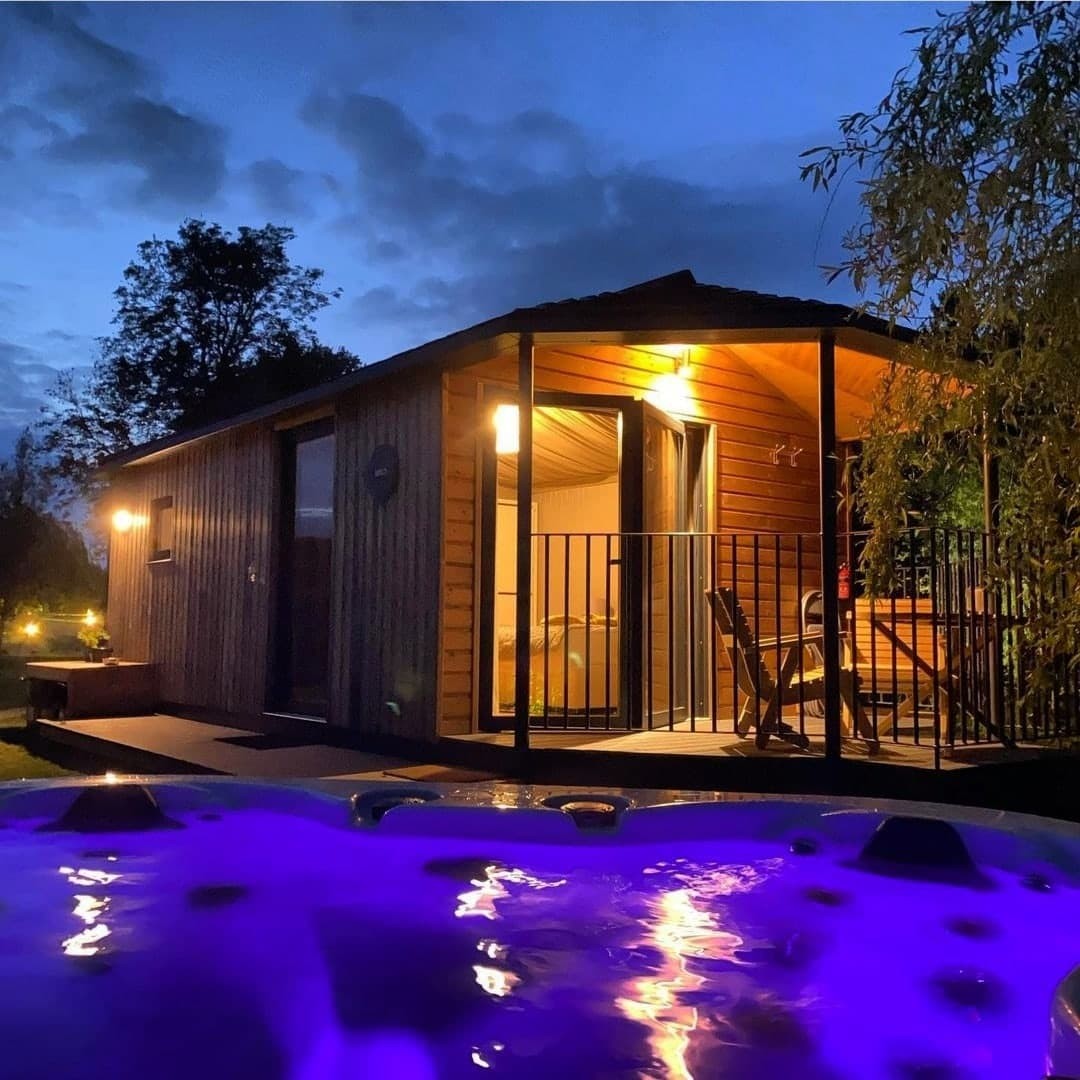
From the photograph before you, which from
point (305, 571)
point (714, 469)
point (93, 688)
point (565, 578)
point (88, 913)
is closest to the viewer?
point (88, 913)

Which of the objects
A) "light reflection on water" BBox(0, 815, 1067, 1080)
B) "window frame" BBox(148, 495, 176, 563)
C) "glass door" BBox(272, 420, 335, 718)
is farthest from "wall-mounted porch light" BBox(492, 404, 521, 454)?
"window frame" BBox(148, 495, 176, 563)

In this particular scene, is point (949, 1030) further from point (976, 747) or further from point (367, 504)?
point (367, 504)

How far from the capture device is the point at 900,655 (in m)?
6.48

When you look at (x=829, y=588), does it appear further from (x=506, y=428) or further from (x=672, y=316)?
(x=506, y=428)

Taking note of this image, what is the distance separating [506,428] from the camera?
636 cm

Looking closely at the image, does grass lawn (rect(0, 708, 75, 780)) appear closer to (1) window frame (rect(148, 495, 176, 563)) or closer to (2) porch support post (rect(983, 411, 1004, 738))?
(1) window frame (rect(148, 495, 176, 563))

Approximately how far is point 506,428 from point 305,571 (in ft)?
7.40

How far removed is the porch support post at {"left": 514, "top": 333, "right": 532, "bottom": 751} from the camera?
5191 mm

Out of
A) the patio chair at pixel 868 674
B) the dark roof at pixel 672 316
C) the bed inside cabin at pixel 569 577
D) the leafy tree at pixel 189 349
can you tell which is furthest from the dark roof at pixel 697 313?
the leafy tree at pixel 189 349

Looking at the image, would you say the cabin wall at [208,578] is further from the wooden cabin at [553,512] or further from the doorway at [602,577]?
the doorway at [602,577]

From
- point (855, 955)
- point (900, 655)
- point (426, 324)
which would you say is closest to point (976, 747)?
point (900, 655)

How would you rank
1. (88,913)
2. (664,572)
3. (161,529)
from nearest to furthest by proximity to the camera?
(88,913)
(664,572)
(161,529)

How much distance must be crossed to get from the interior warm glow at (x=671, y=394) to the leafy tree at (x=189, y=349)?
64.5 ft

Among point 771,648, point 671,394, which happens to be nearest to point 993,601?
point 771,648
